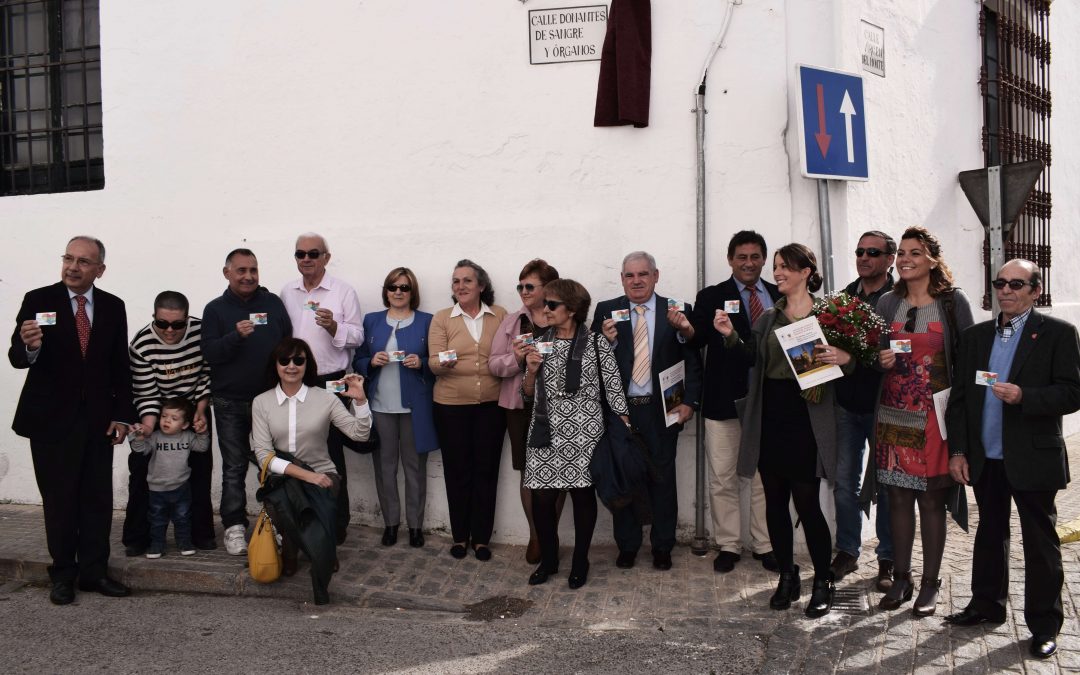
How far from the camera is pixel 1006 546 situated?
15.1ft

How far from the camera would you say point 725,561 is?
5742 mm

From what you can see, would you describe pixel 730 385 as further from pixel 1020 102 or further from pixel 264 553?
pixel 1020 102

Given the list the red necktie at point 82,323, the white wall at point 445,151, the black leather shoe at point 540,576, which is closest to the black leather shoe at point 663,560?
the white wall at point 445,151

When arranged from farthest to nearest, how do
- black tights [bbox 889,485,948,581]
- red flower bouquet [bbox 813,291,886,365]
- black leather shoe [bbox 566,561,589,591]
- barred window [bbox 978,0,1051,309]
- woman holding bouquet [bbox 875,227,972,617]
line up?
barred window [bbox 978,0,1051,309], black leather shoe [bbox 566,561,589,591], black tights [bbox 889,485,948,581], woman holding bouquet [bbox 875,227,972,617], red flower bouquet [bbox 813,291,886,365]

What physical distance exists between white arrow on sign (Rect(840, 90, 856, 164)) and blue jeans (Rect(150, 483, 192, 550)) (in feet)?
16.6

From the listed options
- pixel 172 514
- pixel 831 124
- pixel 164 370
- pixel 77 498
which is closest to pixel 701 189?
pixel 831 124

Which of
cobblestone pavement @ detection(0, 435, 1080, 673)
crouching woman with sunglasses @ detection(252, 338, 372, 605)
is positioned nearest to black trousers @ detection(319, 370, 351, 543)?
cobblestone pavement @ detection(0, 435, 1080, 673)

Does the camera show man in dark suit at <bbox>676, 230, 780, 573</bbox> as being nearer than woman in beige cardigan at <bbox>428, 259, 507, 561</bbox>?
Yes

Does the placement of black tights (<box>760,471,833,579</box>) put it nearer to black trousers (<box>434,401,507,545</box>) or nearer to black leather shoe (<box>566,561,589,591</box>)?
black leather shoe (<box>566,561,589,591</box>)

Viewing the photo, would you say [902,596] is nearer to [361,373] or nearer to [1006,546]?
[1006,546]

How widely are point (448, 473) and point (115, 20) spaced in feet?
15.4

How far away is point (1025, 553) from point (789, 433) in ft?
4.17

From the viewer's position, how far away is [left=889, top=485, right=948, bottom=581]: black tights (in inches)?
192

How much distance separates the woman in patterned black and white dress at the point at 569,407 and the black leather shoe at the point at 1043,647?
2429mm
